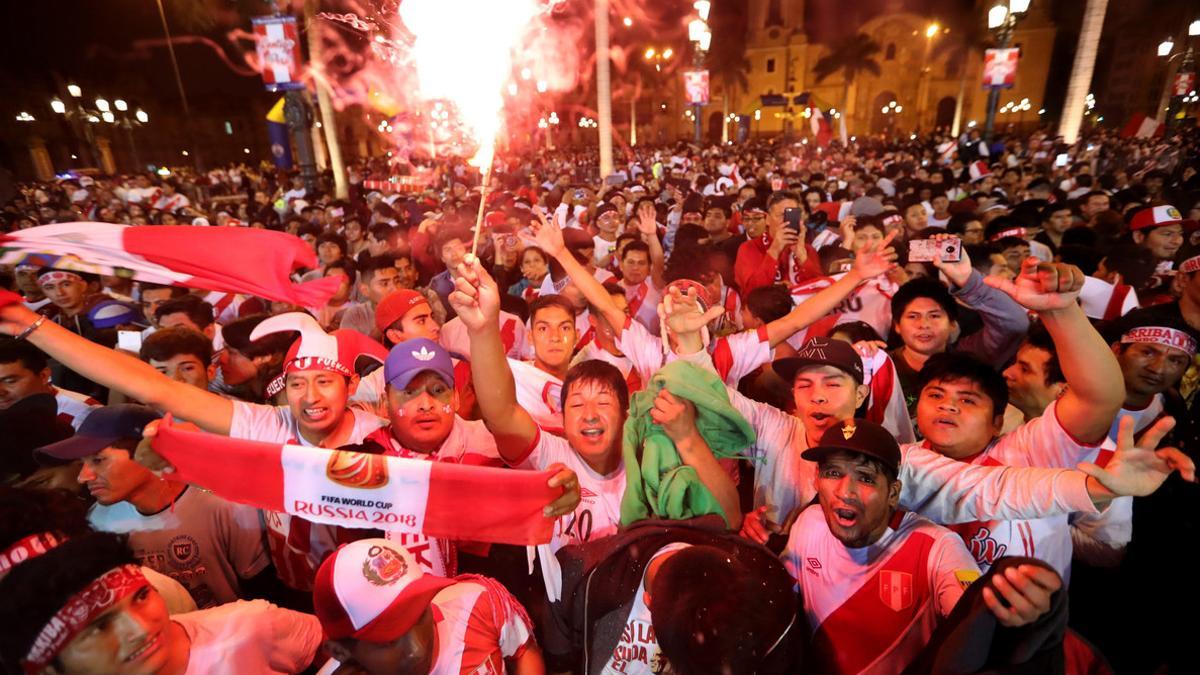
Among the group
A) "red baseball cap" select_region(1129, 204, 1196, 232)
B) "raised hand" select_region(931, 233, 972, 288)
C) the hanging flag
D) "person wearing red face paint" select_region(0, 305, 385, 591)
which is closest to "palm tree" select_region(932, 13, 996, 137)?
the hanging flag

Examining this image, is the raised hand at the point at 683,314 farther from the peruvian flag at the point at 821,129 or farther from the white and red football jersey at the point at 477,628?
the peruvian flag at the point at 821,129

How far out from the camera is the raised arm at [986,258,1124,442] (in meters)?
2.41

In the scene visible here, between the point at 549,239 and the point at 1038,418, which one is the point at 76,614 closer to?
the point at 549,239

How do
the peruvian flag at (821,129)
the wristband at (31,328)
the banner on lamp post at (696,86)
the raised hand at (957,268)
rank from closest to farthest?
the wristband at (31,328) < the raised hand at (957,268) < the peruvian flag at (821,129) < the banner on lamp post at (696,86)

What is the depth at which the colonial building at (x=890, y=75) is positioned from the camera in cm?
5994

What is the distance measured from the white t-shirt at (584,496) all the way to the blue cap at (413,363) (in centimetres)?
65

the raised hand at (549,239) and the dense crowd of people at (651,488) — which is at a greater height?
the raised hand at (549,239)

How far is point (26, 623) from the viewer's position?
183 cm

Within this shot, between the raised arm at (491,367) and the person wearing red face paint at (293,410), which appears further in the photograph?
the person wearing red face paint at (293,410)

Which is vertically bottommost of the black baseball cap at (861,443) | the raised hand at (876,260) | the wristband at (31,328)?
the black baseball cap at (861,443)

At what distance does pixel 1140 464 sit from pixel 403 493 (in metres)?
2.72

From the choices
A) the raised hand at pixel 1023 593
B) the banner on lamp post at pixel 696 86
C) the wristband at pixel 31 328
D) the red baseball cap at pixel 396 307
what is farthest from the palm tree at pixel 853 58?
the wristband at pixel 31 328

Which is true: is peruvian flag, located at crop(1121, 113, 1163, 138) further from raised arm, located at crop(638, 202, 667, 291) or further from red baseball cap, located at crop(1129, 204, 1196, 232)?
raised arm, located at crop(638, 202, 667, 291)

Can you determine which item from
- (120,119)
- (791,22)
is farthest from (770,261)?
(791,22)
